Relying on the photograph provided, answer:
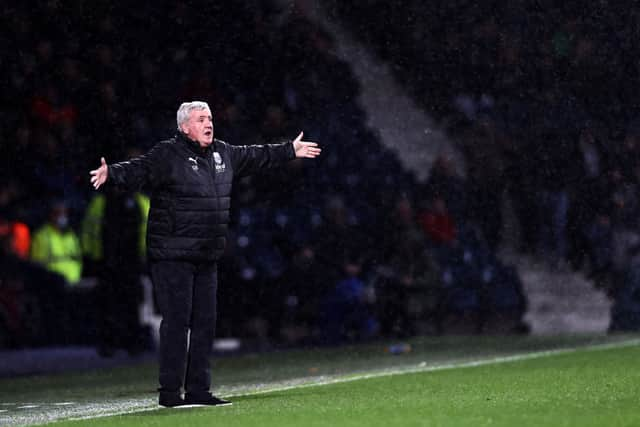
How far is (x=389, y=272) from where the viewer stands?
18.9 m

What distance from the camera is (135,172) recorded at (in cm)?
970

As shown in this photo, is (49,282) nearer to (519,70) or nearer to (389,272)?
(389,272)

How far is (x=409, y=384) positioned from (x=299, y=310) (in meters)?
6.80

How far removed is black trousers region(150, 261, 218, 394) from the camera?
982 cm

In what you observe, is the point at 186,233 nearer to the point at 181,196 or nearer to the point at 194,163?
the point at 181,196

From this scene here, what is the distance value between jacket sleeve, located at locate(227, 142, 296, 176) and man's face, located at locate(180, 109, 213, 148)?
0.32 m

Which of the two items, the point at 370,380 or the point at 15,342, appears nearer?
the point at 370,380

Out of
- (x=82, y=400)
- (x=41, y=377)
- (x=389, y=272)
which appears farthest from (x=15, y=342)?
(x=82, y=400)

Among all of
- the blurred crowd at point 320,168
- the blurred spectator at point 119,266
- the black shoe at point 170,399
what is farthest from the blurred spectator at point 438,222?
the black shoe at point 170,399

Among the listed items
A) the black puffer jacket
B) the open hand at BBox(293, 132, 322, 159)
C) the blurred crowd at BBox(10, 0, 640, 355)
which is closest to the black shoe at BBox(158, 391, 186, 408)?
the black puffer jacket

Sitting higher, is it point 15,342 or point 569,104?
point 569,104

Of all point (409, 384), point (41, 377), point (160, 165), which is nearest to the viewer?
point (160, 165)

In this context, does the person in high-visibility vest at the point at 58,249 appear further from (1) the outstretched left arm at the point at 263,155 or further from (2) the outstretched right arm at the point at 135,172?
(2) the outstretched right arm at the point at 135,172

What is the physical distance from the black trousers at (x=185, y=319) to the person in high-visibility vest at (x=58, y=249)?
6.93m
